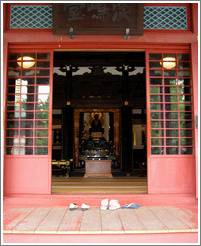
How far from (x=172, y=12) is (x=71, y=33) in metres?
1.84

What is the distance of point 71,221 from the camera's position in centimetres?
284

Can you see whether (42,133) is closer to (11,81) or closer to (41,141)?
(41,141)

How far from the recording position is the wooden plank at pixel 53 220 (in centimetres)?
261

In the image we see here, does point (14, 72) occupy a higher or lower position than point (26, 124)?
higher

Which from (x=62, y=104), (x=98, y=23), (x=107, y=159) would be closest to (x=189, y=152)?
(x=98, y=23)

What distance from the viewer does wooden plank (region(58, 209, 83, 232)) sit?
2.60 m

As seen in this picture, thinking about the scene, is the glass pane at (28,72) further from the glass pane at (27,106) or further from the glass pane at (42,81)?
the glass pane at (27,106)

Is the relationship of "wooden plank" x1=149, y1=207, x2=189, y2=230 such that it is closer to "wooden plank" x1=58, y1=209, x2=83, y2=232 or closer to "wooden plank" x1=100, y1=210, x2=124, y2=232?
"wooden plank" x1=100, y1=210, x2=124, y2=232

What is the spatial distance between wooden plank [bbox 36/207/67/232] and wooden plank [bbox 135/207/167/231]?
1.09m

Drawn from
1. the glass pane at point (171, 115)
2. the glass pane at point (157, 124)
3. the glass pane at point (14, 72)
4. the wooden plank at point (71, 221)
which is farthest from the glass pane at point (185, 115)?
the glass pane at point (14, 72)

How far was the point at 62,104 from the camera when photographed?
812 centimetres

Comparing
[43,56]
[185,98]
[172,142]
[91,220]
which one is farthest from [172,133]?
[43,56]

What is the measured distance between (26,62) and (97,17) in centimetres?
150

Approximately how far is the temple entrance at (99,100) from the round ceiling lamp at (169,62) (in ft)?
11.2
